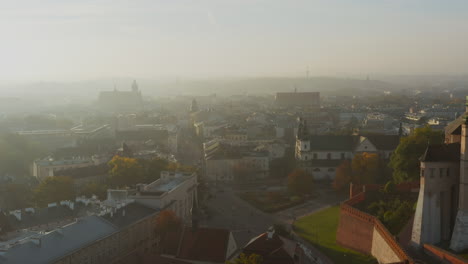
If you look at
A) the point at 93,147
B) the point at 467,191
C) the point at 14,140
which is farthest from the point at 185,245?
the point at 14,140

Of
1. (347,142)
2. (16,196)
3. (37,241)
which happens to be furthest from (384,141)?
(37,241)

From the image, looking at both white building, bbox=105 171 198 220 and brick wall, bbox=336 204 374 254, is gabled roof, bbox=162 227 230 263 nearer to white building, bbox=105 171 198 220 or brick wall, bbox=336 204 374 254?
white building, bbox=105 171 198 220

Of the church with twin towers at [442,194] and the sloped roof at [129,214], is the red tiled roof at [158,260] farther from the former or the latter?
the church with twin towers at [442,194]

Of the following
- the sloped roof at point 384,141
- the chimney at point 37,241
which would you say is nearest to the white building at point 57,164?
the sloped roof at point 384,141

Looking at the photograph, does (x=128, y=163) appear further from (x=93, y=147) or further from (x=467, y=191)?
(x=467, y=191)

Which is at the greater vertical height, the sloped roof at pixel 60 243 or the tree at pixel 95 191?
the sloped roof at pixel 60 243

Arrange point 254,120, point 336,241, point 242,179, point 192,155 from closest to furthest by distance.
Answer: point 336,241, point 242,179, point 192,155, point 254,120

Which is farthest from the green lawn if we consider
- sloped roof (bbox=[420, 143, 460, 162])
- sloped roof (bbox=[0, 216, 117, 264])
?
sloped roof (bbox=[0, 216, 117, 264])
